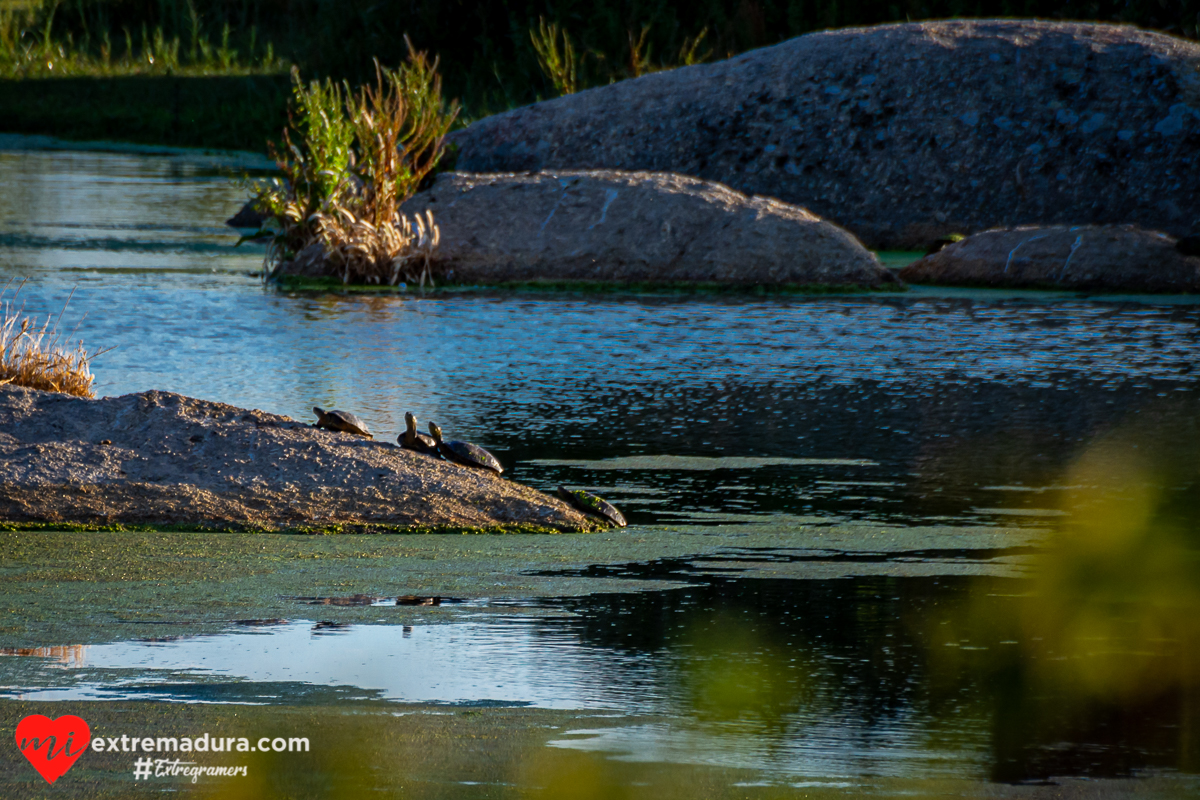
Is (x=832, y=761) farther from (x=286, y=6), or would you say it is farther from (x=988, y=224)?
(x=286, y=6)

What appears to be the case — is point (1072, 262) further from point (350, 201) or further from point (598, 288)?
point (350, 201)

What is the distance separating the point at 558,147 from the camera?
13875 mm

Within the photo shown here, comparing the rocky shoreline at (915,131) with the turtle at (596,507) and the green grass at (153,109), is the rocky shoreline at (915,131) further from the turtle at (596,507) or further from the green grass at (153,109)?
the green grass at (153,109)

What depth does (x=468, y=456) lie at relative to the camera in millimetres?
5344

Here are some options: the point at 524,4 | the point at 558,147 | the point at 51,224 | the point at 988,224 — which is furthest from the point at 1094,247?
the point at 524,4

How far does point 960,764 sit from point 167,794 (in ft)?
4.20

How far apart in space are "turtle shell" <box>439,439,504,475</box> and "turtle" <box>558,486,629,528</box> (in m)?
0.40

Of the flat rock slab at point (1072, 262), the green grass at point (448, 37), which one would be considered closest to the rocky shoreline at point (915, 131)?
the flat rock slab at point (1072, 262)

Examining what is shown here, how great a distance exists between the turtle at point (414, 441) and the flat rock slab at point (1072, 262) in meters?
6.34

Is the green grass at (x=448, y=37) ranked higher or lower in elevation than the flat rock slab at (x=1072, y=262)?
higher

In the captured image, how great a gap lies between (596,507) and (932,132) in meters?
9.08

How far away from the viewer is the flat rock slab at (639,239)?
11.1 m

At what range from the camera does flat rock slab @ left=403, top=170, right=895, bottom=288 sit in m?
11.1

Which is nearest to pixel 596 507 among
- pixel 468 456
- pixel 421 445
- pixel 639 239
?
pixel 468 456
